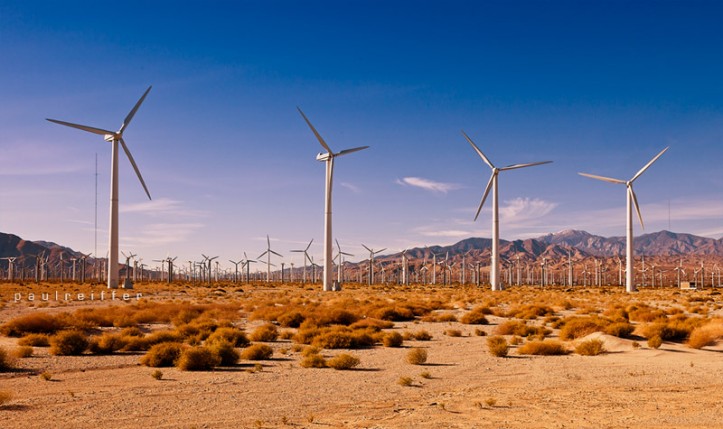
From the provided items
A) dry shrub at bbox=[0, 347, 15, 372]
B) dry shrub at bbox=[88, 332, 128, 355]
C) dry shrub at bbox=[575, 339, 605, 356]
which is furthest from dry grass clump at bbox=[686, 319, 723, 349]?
dry shrub at bbox=[0, 347, 15, 372]

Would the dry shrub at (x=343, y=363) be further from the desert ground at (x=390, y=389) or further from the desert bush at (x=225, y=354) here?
the desert bush at (x=225, y=354)

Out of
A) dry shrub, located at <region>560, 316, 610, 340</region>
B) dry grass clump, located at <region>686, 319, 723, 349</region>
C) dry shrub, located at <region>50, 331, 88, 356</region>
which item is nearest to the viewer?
dry shrub, located at <region>50, 331, 88, 356</region>

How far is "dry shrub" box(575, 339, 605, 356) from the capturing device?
84.0 ft

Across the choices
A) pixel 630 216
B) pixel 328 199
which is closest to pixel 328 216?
pixel 328 199

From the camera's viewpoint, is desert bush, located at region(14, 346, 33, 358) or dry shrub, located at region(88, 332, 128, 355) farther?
dry shrub, located at region(88, 332, 128, 355)

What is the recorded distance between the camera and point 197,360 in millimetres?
21453

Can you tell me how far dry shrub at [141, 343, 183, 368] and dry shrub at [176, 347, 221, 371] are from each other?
0.73 meters

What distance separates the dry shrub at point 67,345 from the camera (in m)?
25.0

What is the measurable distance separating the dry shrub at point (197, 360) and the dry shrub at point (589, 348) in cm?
1498

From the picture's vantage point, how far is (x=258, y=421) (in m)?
14.2

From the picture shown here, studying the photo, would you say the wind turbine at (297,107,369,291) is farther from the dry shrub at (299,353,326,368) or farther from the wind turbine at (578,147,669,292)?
the dry shrub at (299,353,326,368)

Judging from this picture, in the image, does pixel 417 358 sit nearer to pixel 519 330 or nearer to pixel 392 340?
pixel 392 340
